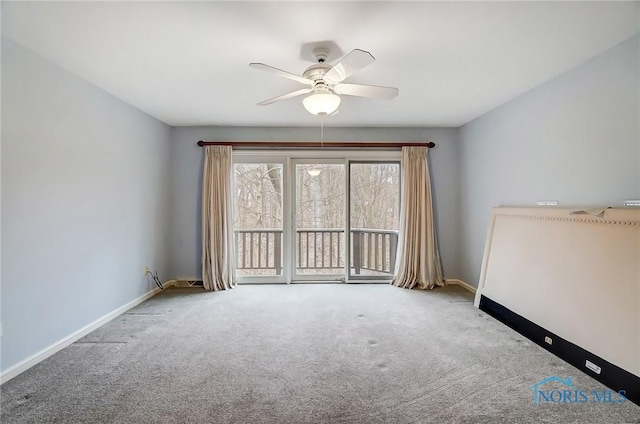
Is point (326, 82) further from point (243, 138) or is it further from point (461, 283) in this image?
point (461, 283)

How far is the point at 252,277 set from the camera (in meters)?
4.38

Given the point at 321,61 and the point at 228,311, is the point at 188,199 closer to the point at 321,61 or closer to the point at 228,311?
the point at 228,311

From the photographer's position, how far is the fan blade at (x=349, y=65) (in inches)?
68.5

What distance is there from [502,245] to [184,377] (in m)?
3.27

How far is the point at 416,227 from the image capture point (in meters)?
4.20

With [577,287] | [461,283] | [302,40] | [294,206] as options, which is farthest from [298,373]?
[461,283]

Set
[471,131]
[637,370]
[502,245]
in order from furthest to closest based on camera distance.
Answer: [471,131] → [502,245] → [637,370]

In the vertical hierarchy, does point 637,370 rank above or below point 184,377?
above

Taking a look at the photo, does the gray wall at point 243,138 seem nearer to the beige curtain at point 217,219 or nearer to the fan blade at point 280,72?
the beige curtain at point 217,219

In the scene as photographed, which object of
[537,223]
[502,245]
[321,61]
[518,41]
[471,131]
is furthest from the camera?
[471,131]

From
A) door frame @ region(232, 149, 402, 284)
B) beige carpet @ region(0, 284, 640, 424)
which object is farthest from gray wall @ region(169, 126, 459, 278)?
beige carpet @ region(0, 284, 640, 424)

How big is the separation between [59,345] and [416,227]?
412 centimetres

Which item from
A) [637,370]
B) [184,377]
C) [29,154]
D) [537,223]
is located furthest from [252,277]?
[637,370]

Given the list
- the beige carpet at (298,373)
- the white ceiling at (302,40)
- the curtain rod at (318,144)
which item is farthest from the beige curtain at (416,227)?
the white ceiling at (302,40)
